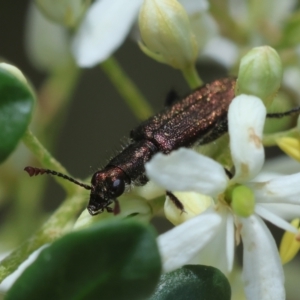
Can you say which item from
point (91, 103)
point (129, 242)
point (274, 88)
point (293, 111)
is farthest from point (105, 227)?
point (91, 103)

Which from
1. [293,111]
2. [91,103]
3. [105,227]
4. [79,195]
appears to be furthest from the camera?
[91,103]

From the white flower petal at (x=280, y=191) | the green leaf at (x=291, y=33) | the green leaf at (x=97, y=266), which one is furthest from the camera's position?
the green leaf at (x=291, y=33)

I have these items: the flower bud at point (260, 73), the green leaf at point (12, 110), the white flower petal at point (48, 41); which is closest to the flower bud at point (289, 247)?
the flower bud at point (260, 73)

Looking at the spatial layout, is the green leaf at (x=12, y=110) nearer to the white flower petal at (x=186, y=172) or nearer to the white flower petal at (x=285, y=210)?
the white flower petal at (x=186, y=172)

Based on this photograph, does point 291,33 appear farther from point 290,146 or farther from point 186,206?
point 186,206

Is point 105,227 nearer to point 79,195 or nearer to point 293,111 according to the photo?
point 79,195

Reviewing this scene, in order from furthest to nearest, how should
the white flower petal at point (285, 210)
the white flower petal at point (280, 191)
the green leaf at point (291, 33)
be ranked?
the green leaf at point (291, 33)
the white flower petal at point (285, 210)
the white flower petal at point (280, 191)

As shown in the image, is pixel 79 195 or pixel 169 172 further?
pixel 79 195

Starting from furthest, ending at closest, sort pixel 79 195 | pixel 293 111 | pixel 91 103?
pixel 91 103 → pixel 293 111 → pixel 79 195
